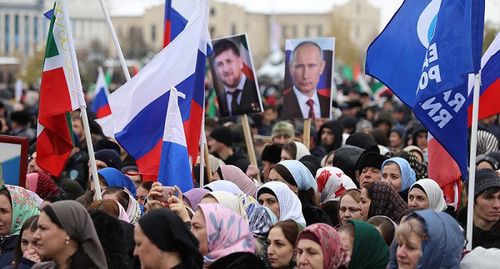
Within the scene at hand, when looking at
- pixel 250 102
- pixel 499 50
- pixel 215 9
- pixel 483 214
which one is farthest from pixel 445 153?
pixel 215 9

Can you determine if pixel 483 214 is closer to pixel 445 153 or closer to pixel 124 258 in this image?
pixel 445 153

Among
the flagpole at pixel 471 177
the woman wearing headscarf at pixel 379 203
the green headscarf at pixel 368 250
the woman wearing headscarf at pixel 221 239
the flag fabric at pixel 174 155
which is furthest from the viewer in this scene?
the flag fabric at pixel 174 155

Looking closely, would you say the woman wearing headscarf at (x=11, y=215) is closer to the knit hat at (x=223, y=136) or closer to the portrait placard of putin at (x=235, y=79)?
the portrait placard of putin at (x=235, y=79)

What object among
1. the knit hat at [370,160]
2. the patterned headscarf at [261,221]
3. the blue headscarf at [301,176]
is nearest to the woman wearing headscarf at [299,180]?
the blue headscarf at [301,176]

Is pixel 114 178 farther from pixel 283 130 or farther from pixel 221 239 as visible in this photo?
pixel 283 130

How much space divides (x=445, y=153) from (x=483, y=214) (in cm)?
50

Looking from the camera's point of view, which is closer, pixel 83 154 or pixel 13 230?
pixel 13 230

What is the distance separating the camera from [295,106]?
1454cm

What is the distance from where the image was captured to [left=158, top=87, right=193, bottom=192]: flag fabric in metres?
9.59

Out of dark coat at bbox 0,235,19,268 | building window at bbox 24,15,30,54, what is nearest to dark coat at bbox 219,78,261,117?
dark coat at bbox 0,235,19,268

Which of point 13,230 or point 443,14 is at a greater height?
point 443,14

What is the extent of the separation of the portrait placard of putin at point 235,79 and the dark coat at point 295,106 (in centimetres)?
98

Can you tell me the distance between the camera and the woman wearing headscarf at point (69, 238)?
22.7ft

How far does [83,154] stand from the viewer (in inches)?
550
